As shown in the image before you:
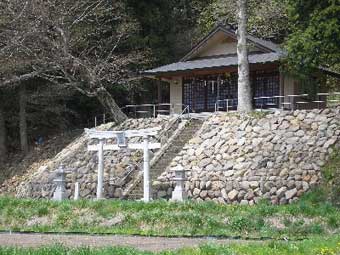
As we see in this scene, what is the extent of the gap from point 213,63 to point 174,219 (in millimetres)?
18937

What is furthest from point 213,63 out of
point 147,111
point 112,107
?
point 147,111

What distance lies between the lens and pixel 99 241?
1224 cm

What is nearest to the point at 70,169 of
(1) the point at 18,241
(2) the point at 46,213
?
(2) the point at 46,213

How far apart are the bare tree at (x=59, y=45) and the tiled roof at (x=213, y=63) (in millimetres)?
2047

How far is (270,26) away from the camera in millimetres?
31719

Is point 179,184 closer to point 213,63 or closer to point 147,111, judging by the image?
point 213,63

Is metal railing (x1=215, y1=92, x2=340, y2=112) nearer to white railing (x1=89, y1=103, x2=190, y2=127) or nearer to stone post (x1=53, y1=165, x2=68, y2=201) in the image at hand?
white railing (x1=89, y1=103, x2=190, y2=127)

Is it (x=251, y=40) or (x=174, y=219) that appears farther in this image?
(x=251, y=40)

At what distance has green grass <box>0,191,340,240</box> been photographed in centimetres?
1434

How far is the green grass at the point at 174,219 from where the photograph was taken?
14344mm

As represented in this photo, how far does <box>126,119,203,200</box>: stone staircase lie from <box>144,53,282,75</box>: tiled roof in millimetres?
4772

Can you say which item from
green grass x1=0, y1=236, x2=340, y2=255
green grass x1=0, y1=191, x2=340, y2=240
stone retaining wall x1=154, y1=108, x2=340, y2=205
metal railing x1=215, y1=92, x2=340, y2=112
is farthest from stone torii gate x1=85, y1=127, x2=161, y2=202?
green grass x1=0, y1=236, x2=340, y2=255

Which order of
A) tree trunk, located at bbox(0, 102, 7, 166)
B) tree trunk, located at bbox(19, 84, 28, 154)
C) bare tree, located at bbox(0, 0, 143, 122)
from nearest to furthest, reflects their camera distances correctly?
bare tree, located at bbox(0, 0, 143, 122)
tree trunk, located at bbox(19, 84, 28, 154)
tree trunk, located at bbox(0, 102, 7, 166)

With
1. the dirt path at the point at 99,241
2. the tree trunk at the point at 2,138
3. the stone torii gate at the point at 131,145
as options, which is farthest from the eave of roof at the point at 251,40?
the dirt path at the point at 99,241
